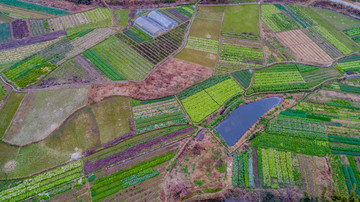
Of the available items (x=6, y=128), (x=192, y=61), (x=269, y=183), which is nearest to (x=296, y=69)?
(x=192, y=61)

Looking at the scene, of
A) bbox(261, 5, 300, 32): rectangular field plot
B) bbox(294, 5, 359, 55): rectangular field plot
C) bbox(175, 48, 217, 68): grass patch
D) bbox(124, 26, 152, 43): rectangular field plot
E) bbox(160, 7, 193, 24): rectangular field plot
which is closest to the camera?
bbox(175, 48, 217, 68): grass patch

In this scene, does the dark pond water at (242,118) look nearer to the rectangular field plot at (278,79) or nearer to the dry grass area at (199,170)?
the dry grass area at (199,170)

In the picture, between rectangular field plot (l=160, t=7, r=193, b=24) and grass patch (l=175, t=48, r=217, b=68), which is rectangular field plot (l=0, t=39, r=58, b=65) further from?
grass patch (l=175, t=48, r=217, b=68)

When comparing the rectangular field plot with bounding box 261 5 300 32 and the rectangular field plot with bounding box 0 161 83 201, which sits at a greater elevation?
the rectangular field plot with bounding box 261 5 300 32

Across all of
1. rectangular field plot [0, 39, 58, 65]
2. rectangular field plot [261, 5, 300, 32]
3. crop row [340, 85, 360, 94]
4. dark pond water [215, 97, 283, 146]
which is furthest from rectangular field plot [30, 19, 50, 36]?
crop row [340, 85, 360, 94]

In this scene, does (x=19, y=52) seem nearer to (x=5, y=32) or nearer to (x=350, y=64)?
(x=5, y=32)

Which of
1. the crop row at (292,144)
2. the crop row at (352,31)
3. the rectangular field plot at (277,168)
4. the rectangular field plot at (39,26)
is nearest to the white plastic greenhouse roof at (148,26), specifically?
the rectangular field plot at (39,26)

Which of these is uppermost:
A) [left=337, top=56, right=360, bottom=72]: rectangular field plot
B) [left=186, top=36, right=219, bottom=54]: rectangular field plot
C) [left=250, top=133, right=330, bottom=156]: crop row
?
[left=186, top=36, right=219, bottom=54]: rectangular field plot

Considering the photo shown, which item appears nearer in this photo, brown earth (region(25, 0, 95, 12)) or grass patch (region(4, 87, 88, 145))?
grass patch (region(4, 87, 88, 145))

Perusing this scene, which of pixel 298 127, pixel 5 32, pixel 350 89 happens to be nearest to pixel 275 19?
pixel 350 89
